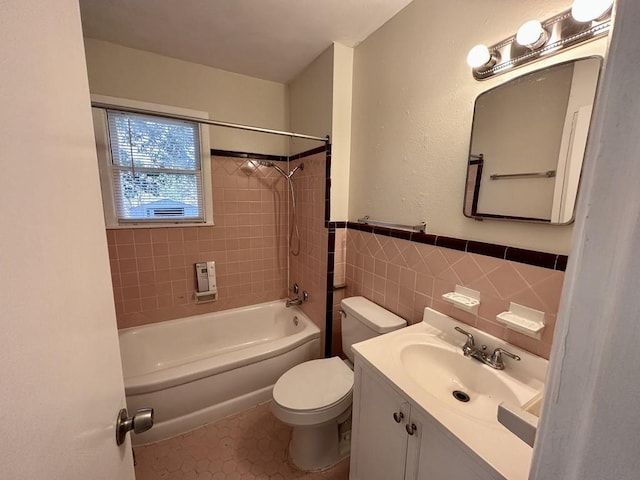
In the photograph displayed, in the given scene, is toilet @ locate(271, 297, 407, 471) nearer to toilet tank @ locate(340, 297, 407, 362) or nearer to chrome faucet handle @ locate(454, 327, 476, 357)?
toilet tank @ locate(340, 297, 407, 362)

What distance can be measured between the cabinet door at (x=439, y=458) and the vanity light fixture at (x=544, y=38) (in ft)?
4.01

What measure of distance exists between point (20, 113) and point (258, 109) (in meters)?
2.16

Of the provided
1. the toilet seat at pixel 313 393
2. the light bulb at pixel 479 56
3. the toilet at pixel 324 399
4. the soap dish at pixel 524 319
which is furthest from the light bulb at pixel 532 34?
the toilet seat at pixel 313 393

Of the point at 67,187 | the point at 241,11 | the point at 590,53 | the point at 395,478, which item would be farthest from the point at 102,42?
the point at 395,478

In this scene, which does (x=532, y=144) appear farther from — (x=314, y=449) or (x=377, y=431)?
(x=314, y=449)

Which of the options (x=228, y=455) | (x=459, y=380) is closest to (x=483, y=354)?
(x=459, y=380)

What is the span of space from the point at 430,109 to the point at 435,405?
1273 mm

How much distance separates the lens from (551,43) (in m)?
0.88

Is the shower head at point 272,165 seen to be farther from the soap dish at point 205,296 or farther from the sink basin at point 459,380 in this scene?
the sink basin at point 459,380

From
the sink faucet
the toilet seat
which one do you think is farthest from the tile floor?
the sink faucet

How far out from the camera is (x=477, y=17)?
1070 millimetres

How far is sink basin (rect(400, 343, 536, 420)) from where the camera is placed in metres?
0.95

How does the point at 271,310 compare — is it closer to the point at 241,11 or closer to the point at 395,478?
the point at 395,478

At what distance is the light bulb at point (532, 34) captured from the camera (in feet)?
2.84
